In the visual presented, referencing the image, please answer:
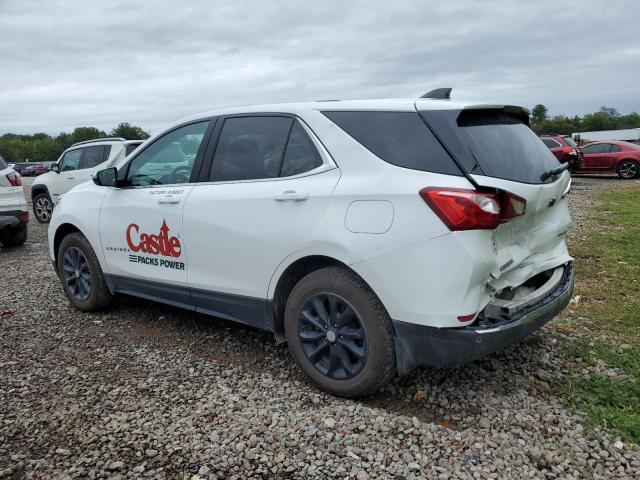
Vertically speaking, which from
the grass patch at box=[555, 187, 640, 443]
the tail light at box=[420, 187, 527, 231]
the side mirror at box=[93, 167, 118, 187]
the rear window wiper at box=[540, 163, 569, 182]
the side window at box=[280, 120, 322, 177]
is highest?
the side window at box=[280, 120, 322, 177]

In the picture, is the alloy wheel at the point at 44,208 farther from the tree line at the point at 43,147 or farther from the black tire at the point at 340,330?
the tree line at the point at 43,147

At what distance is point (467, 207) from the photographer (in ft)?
9.06

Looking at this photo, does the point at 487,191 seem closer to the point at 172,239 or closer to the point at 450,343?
the point at 450,343

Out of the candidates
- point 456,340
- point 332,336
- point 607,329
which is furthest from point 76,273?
point 607,329

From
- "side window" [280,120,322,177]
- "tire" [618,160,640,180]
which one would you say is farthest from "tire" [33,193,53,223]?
"tire" [618,160,640,180]

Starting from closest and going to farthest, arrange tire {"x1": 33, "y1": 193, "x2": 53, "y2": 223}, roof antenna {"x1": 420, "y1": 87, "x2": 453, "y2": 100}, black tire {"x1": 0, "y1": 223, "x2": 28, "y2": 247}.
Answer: roof antenna {"x1": 420, "y1": 87, "x2": 453, "y2": 100}, black tire {"x1": 0, "y1": 223, "x2": 28, "y2": 247}, tire {"x1": 33, "y1": 193, "x2": 53, "y2": 223}

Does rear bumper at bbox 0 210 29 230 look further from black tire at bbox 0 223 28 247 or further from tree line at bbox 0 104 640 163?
tree line at bbox 0 104 640 163

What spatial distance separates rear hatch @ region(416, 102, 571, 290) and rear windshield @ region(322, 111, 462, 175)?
5cm

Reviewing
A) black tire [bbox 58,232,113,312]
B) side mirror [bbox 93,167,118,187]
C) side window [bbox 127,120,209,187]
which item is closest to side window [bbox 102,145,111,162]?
black tire [bbox 58,232,113,312]

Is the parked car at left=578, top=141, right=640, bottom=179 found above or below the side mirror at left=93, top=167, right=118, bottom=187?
below

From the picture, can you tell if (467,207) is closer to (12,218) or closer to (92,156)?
(12,218)

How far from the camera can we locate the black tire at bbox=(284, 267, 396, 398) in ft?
10.0

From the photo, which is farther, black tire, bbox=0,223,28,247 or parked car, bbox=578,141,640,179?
parked car, bbox=578,141,640,179

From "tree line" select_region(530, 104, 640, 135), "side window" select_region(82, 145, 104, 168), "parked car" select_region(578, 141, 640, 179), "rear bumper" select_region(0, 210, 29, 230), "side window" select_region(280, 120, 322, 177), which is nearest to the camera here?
"side window" select_region(280, 120, 322, 177)
